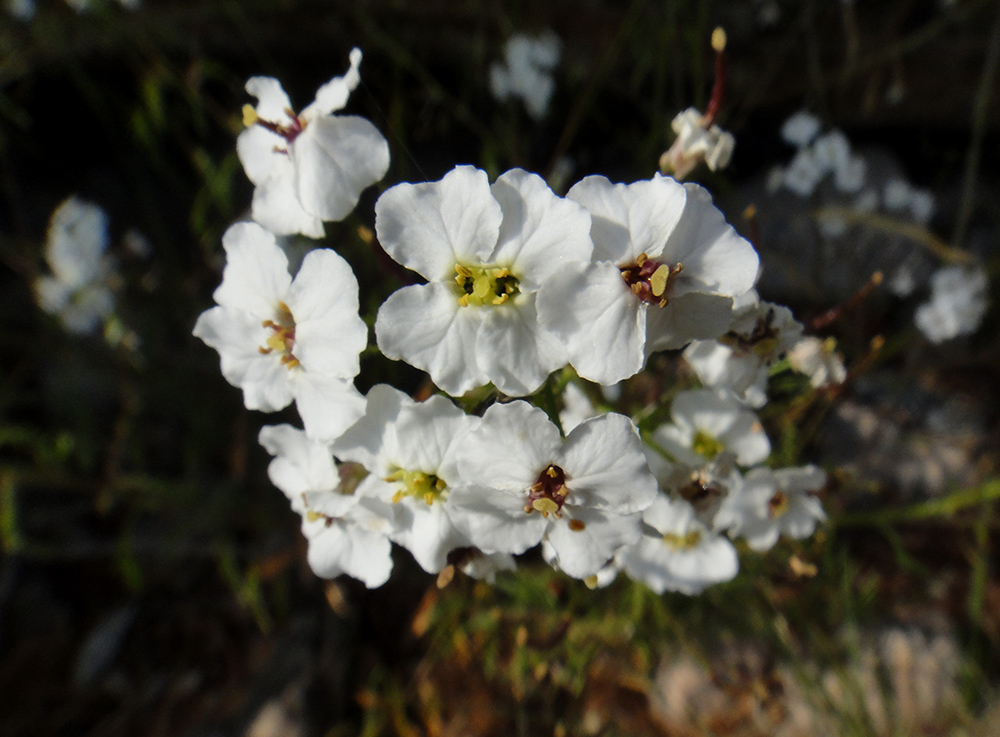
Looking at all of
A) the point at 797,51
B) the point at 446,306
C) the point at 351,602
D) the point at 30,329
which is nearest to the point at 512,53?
the point at 797,51

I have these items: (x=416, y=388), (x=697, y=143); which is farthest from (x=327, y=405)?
(x=416, y=388)

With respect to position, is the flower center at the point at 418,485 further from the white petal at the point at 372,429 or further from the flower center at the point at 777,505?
the flower center at the point at 777,505

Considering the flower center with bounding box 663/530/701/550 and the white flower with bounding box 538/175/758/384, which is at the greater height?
the white flower with bounding box 538/175/758/384

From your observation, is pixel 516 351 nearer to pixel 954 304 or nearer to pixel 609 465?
pixel 609 465

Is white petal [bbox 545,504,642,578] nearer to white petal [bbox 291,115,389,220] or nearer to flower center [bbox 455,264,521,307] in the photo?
flower center [bbox 455,264,521,307]

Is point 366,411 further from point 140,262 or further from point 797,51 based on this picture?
point 797,51

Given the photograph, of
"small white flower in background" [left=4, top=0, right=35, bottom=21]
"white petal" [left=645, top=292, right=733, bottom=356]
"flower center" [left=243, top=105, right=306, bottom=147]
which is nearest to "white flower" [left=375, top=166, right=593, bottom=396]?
"white petal" [left=645, top=292, right=733, bottom=356]
